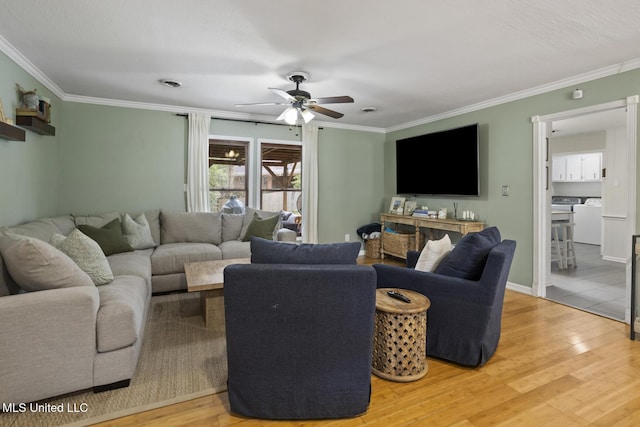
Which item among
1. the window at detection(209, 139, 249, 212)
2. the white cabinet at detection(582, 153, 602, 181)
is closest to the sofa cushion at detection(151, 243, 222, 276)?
the window at detection(209, 139, 249, 212)

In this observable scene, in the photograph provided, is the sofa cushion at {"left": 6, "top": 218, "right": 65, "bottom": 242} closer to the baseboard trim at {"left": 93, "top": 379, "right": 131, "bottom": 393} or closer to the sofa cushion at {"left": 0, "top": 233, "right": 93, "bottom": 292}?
the sofa cushion at {"left": 0, "top": 233, "right": 93, "bottom": 292}

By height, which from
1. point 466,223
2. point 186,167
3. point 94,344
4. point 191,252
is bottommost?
point 94,344

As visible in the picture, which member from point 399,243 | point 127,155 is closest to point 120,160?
point 127,155

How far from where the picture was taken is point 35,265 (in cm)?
192

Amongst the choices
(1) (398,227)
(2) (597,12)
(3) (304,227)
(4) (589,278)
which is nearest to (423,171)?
(1) (398,227)

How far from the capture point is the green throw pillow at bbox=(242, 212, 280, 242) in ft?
14.9

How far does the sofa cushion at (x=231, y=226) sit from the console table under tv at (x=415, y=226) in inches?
102

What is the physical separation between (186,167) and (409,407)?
4.45 metres

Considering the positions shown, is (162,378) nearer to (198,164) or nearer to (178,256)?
(178,256)

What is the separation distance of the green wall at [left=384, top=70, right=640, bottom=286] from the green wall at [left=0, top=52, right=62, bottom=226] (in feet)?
17.3

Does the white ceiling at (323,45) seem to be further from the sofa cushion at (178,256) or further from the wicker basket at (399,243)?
the wicker basket at (399,243)

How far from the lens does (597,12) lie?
7.60 ft

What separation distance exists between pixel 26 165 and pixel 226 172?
2519mm

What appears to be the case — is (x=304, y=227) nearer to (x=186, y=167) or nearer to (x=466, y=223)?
(x=186, y=167)
